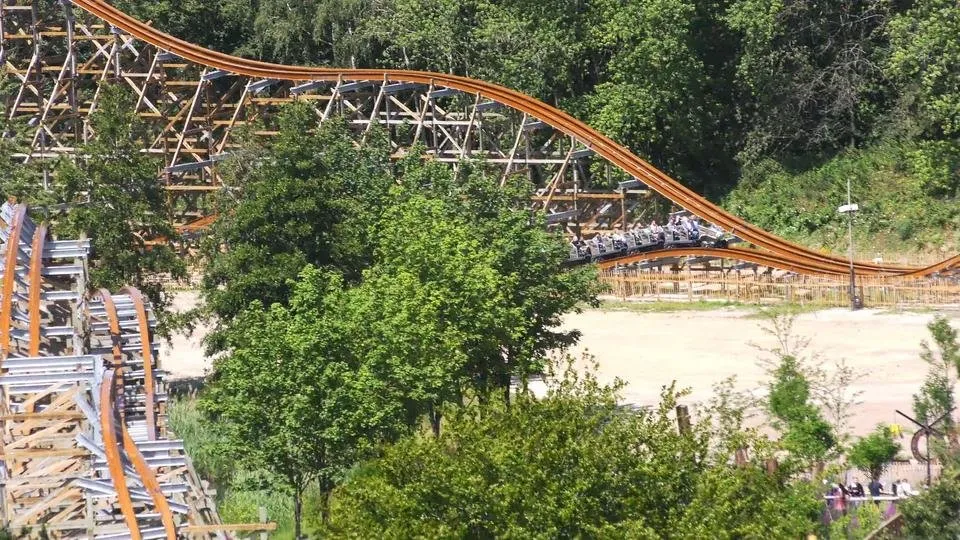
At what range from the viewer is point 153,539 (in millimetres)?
22234

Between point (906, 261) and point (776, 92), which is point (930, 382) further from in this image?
point (776, 92)

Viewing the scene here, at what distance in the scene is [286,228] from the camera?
34812 mm

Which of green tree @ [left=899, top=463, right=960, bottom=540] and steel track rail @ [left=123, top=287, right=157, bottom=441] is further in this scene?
steel track rail @ [left=123, top=287, right=157, bottom=441]

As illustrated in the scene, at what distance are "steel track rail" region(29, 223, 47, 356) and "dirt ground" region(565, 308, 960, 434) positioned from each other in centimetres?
1098

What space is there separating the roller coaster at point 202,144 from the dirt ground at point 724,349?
118 inches

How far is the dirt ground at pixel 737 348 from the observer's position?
36.6 meters

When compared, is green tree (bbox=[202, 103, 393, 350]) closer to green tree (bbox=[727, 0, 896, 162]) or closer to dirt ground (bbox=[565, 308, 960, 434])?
dirt ground (bbox=[565, 308, 960, 434])

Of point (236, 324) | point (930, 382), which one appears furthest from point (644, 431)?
point (236, 324)

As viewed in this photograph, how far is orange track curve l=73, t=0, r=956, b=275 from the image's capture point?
47.7 metres

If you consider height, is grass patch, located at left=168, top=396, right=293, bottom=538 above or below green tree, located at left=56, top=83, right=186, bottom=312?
below

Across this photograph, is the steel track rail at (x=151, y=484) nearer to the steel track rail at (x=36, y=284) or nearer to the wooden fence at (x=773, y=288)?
the steel track rail at (x=36, y=284)

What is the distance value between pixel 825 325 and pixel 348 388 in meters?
17.7

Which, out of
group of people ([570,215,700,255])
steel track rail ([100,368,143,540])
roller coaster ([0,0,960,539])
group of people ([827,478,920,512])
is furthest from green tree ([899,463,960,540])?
group of people ([570,215,700,255])

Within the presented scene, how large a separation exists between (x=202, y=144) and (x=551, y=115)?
1025 centimetres
